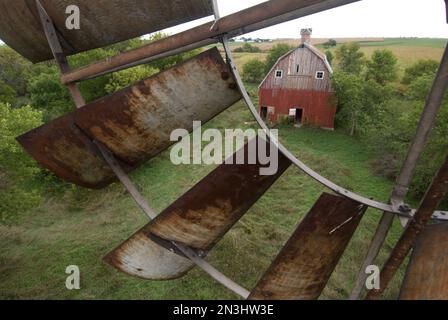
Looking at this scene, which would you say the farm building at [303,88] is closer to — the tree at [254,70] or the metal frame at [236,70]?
the tree at [254,70]

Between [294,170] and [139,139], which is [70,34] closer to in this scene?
[139,139]

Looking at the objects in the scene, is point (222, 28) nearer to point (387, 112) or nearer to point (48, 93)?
point (387, 112)

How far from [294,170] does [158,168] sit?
23.9 ft

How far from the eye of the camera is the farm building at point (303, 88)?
2242 centimetres

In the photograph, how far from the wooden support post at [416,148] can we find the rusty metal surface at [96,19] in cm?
256

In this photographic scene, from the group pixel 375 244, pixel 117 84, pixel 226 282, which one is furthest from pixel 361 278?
pixel 117 84

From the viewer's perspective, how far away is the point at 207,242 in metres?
4.56

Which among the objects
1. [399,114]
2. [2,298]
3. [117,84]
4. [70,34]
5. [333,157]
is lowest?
[2,298]

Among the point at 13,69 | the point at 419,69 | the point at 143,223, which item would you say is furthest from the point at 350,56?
the point at 13,69

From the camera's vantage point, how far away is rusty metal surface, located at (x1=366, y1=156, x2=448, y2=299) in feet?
9.74

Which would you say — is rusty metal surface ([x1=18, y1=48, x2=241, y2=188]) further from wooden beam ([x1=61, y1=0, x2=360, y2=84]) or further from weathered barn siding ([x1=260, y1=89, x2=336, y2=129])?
weathered barn siding ([x1=260, y1=89, x2=336, y2=129])

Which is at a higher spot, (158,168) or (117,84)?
(117,84)

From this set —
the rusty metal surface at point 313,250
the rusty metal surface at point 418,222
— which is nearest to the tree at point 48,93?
the rusty metal surface at point 313,250

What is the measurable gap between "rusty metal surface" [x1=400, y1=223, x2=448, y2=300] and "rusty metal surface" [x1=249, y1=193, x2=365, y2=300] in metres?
0.68
